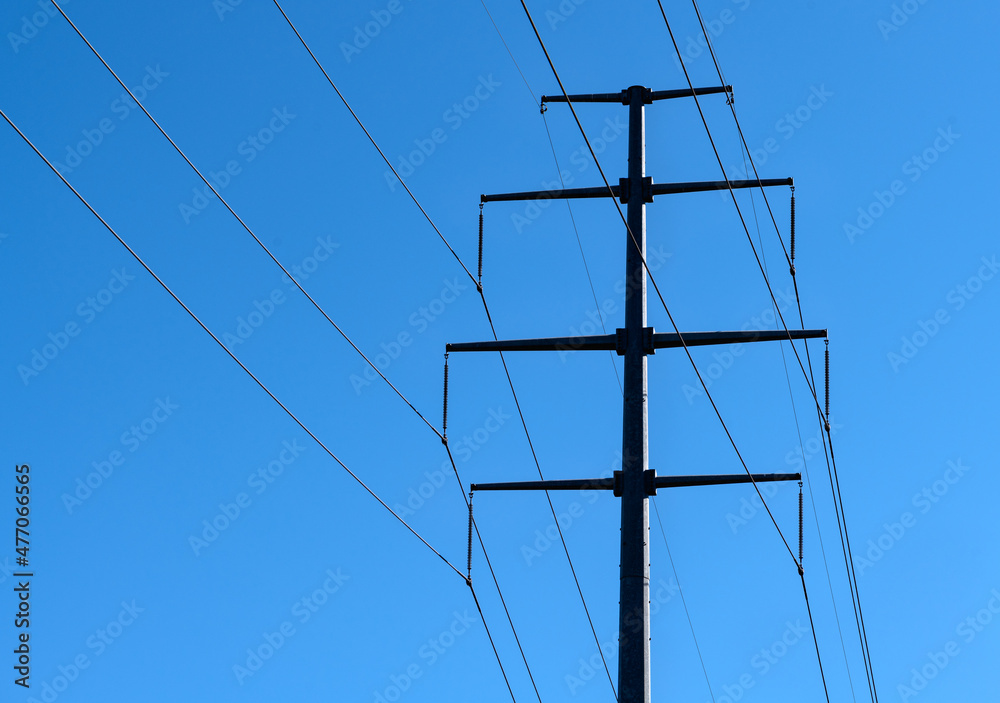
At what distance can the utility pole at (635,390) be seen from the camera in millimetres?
19812

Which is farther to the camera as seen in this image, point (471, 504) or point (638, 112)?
point (638, 112)

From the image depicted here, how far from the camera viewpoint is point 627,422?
Result: 21.2 meters

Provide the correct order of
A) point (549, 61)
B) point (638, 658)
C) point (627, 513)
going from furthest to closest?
point (627, 513) → point (638, 658) → point (549, 61)

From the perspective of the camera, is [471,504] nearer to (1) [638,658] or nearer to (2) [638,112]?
(1) [638,658]

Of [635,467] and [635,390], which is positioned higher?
[635,390]

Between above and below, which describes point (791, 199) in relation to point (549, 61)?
above

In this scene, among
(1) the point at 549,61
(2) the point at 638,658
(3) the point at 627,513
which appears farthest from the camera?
(3) the point at 627,513

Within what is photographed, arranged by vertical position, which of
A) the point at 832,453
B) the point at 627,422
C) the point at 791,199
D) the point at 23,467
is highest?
the point at 791,199

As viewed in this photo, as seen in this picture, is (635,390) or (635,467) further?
(635,390)

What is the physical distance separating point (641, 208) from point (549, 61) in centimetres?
908

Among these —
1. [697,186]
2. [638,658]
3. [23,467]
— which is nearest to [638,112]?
[697,186]

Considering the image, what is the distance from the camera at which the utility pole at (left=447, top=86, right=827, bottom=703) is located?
65.0 feet

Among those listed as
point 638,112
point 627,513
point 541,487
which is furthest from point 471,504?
point 638,112

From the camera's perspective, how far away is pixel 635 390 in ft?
70.1
